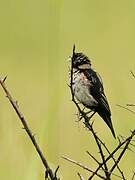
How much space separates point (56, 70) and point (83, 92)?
0.50 meters

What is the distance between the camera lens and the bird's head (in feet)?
11.4

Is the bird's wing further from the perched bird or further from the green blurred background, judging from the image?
the green blurred background

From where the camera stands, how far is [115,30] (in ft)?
33.0

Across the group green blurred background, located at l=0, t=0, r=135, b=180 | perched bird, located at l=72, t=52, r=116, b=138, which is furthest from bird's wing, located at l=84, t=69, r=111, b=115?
green blurred background, located at l=0, t=0, r=135, b=180

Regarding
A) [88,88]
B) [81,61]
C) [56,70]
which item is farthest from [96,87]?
[56,70]

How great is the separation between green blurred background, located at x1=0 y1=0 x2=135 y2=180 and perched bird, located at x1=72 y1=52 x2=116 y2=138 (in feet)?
0.28

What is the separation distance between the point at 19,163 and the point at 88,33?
21.0 feet

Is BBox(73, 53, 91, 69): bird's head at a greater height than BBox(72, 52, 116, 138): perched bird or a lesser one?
greater

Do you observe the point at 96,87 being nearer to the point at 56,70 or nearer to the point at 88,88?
the point at 88,88

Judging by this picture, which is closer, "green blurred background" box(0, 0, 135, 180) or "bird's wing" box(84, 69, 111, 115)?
"bird's wing" box(84, 69, 111, 115)

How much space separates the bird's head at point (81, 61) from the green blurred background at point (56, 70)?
8cm

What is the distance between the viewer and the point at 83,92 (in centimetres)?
354

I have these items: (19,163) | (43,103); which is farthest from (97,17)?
(19,163)

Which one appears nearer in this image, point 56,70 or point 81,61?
point 81,61
